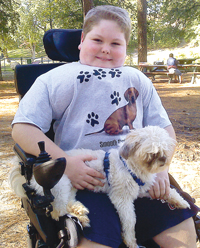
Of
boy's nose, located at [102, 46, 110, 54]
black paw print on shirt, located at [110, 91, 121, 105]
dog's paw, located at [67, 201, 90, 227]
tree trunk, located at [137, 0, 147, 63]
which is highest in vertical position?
tree trunk, located at [137, 0, 147, 63]

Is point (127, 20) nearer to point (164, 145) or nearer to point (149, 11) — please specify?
point (164, 145)

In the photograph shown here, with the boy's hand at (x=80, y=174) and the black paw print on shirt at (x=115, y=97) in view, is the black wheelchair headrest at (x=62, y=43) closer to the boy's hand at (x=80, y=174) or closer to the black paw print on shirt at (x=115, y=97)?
the black paw print on shirt at (x=115, y=97)

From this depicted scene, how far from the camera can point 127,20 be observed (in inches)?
68.6

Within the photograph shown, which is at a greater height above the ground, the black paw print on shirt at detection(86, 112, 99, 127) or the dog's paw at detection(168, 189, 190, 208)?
the black paw print on shirt at detection(86, 112, 99, 127)

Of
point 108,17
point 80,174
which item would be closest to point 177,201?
point 80,174

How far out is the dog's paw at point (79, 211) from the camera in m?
1.24

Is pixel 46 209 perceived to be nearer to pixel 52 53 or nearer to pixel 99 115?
pixel 99 115

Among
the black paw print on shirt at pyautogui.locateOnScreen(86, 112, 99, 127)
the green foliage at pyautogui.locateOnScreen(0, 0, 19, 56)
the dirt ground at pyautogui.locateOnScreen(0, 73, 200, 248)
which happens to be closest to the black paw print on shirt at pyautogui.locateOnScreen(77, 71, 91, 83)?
the black paw print on shirt at pyautogui.locateOnScreen(86, 112, 99, 127)

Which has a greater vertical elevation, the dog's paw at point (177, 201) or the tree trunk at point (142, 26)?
the tree trunk at point (142, 26)

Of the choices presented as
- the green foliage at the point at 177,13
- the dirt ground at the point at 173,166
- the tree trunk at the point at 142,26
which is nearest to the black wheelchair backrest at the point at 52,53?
the dirt ground at the point at 173,166

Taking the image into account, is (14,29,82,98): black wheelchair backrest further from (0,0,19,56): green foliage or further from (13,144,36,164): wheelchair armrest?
(0,0,19,56): green foliage

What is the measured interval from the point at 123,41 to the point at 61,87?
55cm

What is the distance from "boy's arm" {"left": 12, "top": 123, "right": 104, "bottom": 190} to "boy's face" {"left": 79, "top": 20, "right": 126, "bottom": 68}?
2.08ft

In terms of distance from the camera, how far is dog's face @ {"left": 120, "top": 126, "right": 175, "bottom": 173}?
1.36 metres
